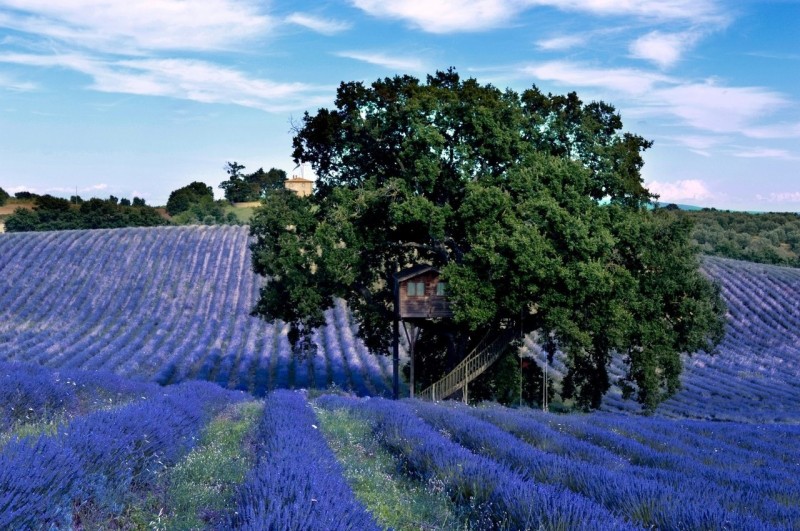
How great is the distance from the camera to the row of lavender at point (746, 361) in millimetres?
26641

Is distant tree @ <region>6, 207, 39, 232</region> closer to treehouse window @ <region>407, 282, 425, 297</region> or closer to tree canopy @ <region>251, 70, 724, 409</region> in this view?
tree canopy @ <region>251, 70, 724, 409</region>

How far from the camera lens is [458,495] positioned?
24.2ft

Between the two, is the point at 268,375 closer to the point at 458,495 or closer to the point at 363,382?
the point at 363,382

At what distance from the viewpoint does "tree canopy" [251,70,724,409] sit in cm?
2077

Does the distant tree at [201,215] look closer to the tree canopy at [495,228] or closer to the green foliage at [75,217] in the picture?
the green foliage at [75,217]

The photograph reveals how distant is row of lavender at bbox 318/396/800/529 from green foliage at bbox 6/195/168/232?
60662 mm

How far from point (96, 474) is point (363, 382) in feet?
75.3

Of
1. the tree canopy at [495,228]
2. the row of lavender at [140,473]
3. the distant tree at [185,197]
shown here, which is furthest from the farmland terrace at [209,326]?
the distant tree at [185,197]

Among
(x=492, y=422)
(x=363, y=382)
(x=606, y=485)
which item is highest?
(x=606, y=485)

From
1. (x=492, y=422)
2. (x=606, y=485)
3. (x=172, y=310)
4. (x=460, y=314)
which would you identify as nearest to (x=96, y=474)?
(x=606, y=485)

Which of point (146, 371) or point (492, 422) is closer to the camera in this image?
point (492, 422)

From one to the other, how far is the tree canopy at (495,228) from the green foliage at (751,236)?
42.0 meters

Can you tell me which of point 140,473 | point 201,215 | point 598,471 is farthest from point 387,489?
point 201,215

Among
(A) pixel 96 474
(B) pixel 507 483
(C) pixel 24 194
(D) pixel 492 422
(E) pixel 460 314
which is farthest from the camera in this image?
(C) pixel 24 194
